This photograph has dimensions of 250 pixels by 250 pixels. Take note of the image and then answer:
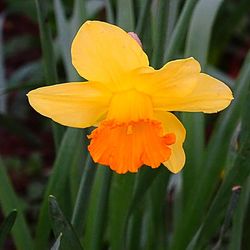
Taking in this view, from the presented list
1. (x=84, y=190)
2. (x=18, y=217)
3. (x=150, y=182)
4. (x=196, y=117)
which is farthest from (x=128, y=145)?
(x=196, y=117)

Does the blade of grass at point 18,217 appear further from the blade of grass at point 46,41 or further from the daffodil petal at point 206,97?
the daffodil petal at point 206,97

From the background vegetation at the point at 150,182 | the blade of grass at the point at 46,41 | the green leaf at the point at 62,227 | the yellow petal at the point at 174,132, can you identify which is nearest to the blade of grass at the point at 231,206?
the background vegetation at the point at 150,182

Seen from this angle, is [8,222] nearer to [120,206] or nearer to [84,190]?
[84,190]

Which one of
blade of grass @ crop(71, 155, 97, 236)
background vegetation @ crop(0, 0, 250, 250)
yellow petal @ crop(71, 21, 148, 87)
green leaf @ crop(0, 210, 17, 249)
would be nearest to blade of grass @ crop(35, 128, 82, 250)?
background vegetation @ crop(0, 0, 250, 250)

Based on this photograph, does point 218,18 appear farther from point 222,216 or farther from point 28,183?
point 222,216

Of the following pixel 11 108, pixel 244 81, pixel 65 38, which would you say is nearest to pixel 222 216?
pixel 244 81

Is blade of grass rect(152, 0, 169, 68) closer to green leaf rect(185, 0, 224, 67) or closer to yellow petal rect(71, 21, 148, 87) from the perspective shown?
yellow petal rect(71, 21, 148, 87)
